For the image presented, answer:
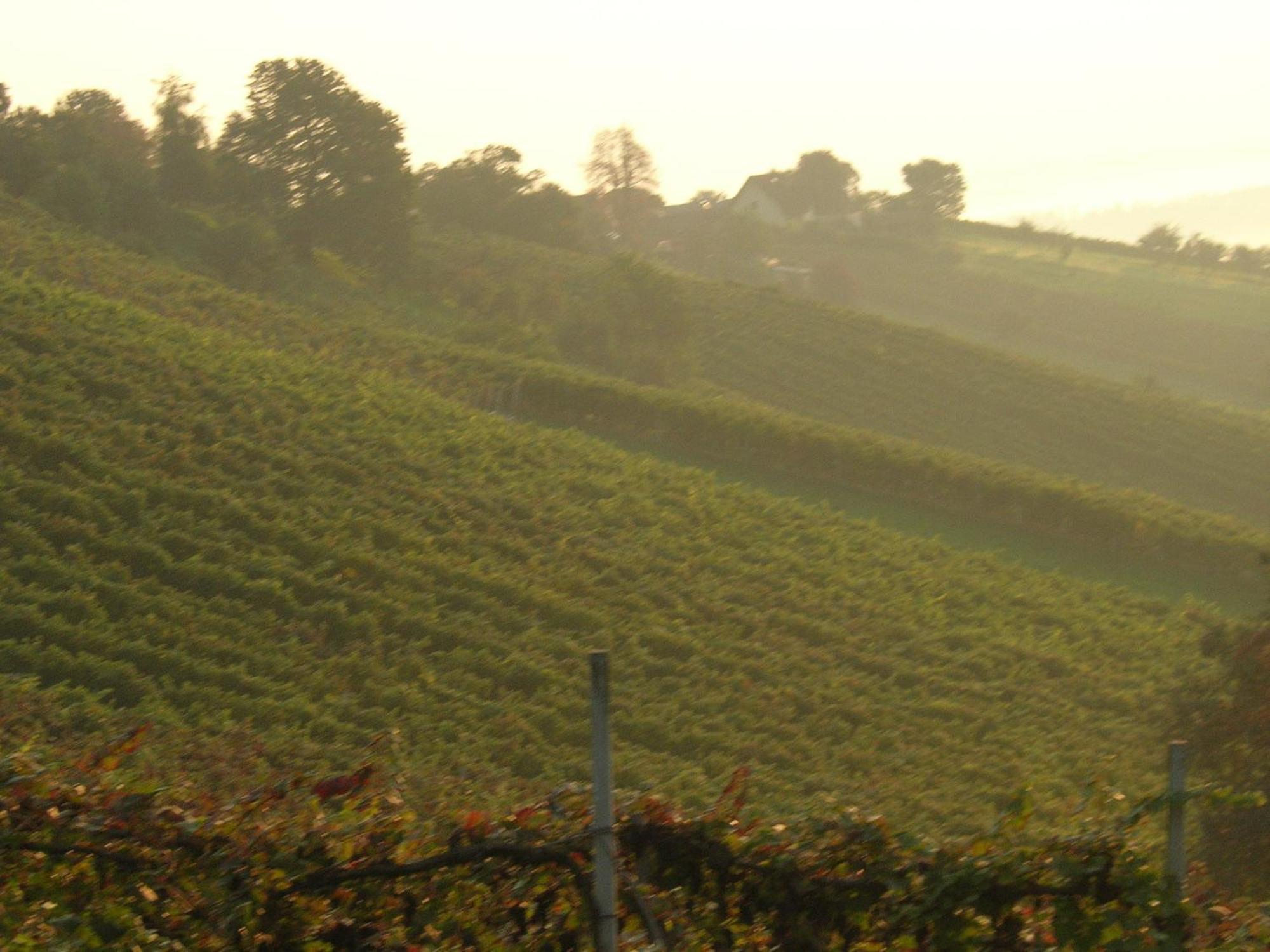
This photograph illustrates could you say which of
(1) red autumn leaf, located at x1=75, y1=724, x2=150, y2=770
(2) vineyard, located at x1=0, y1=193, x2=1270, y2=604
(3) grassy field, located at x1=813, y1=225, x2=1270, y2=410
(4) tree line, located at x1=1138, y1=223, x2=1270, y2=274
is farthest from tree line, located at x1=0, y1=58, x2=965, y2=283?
(1) red autumn leaf, located at x1=75, y1=724, x2=150, y2=770

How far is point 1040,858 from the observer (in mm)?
3619

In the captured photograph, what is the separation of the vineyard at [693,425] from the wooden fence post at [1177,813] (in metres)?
26.3

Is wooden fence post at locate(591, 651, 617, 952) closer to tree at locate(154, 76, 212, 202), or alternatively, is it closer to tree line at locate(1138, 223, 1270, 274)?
tree at locate(154, 76, 212, 202)

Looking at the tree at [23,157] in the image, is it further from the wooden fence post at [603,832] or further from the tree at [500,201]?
the wooden fence post at [603,832]

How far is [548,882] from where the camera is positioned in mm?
3762

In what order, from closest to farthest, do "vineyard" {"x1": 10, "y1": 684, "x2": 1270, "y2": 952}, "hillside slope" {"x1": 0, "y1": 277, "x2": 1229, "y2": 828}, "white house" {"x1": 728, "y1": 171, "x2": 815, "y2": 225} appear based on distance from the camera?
"vineyard" {"x1": 10, "y1": 684, "x2": 1270, "y2": 952} < "hillside slope" {"x1": 0, "y1": 277, "x2": 1229, "y2": 828} < "white house" {"x1": 728, "y1": 171, "x2": 815, "y2": 225}

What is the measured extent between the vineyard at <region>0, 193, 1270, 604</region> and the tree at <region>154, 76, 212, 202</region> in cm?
1277

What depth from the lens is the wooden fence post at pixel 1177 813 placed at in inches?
133

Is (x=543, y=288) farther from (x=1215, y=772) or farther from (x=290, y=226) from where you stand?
(x=1215, y=772)

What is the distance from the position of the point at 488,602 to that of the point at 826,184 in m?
72.8

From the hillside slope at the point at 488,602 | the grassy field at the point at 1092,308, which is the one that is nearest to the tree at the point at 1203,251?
the grassy field at the point at 1092,308

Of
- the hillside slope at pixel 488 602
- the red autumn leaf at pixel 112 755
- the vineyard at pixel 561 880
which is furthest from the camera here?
the hillside slope at pixel 488 602

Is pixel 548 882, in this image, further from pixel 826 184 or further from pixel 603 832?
pixel 826 184

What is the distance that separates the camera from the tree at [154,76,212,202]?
172 feet
